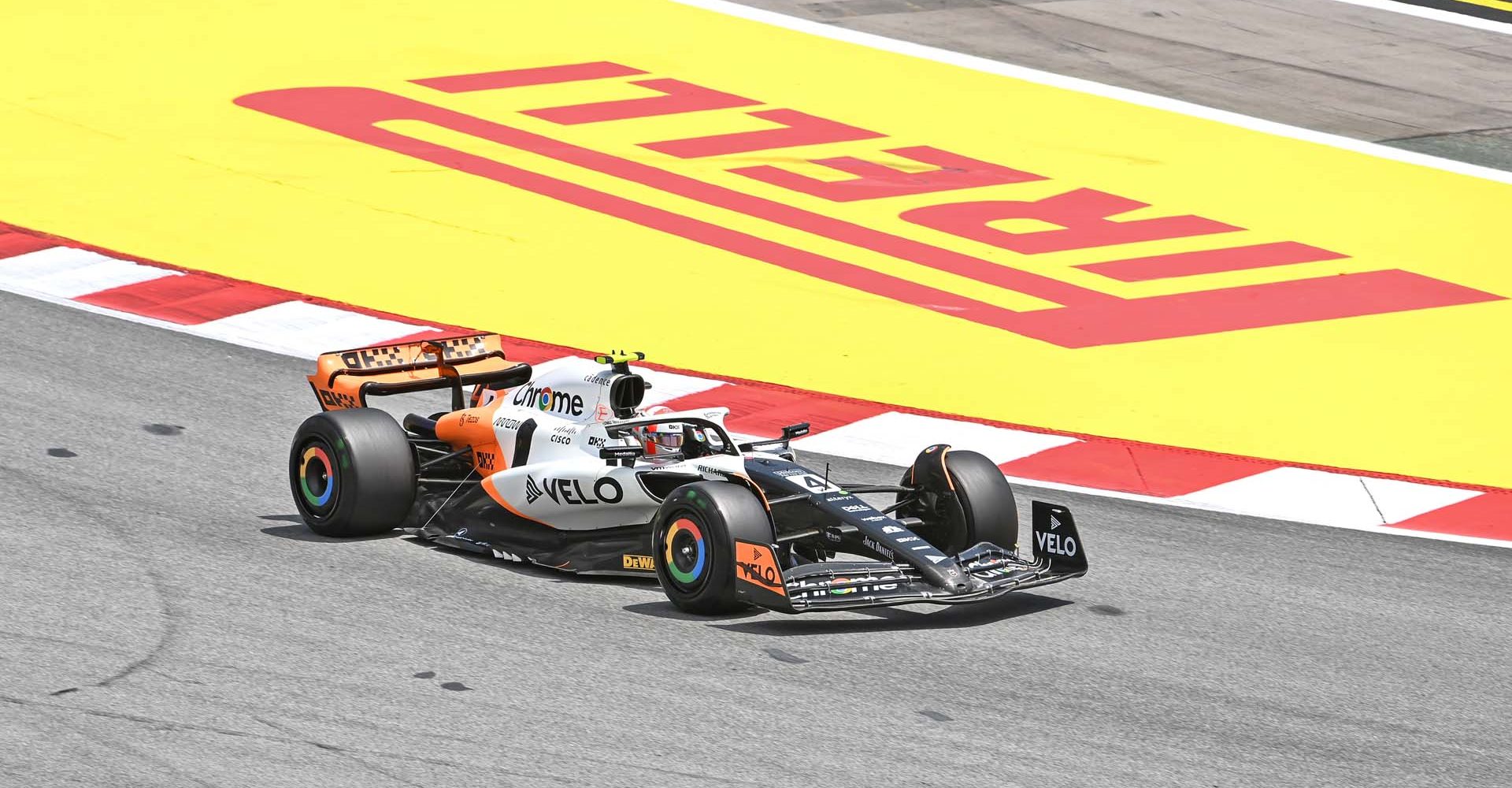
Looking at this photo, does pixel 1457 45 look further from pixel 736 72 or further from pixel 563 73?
pixel 563 73

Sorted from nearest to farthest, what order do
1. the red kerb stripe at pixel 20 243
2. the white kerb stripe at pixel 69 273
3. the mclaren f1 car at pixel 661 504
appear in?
the mclaren f1 car at pixel 661 504, the white kerb stripe at pixel 69 273, the red kerb stripe at pixel 20 243

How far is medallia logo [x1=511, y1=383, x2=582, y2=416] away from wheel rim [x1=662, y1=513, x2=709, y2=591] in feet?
3.80

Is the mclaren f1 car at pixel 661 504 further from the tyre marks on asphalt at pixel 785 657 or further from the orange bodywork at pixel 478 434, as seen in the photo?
the tyre marks on asphalt at pixel 785 657

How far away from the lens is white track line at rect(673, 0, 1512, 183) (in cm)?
2117

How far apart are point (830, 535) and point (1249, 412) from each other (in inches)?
207

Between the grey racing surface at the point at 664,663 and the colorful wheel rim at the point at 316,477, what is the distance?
0.22 m

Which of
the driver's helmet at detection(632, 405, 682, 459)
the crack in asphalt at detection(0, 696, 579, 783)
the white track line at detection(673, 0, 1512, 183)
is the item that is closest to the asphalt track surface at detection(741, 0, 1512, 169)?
the white track line at detection(673, 0, 1512, 183)

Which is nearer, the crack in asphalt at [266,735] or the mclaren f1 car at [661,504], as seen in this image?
the crack in asphalt at [266,735]

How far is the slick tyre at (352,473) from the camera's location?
1023 centimetres

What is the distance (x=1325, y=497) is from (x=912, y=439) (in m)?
2.58

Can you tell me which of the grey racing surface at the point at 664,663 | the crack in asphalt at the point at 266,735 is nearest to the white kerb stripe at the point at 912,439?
the grey racing surface at the point at 664,663

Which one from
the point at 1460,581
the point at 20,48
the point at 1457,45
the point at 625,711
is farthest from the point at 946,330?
the point at 1457,45

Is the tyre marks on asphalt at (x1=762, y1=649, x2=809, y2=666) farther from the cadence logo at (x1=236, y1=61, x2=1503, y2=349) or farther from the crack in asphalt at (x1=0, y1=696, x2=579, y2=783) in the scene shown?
the cadence logo at (x1=236, y1=61, x2=1503, y2=349)

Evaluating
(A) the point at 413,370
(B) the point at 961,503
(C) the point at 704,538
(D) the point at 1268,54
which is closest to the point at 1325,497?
(B) the point at 961,503
